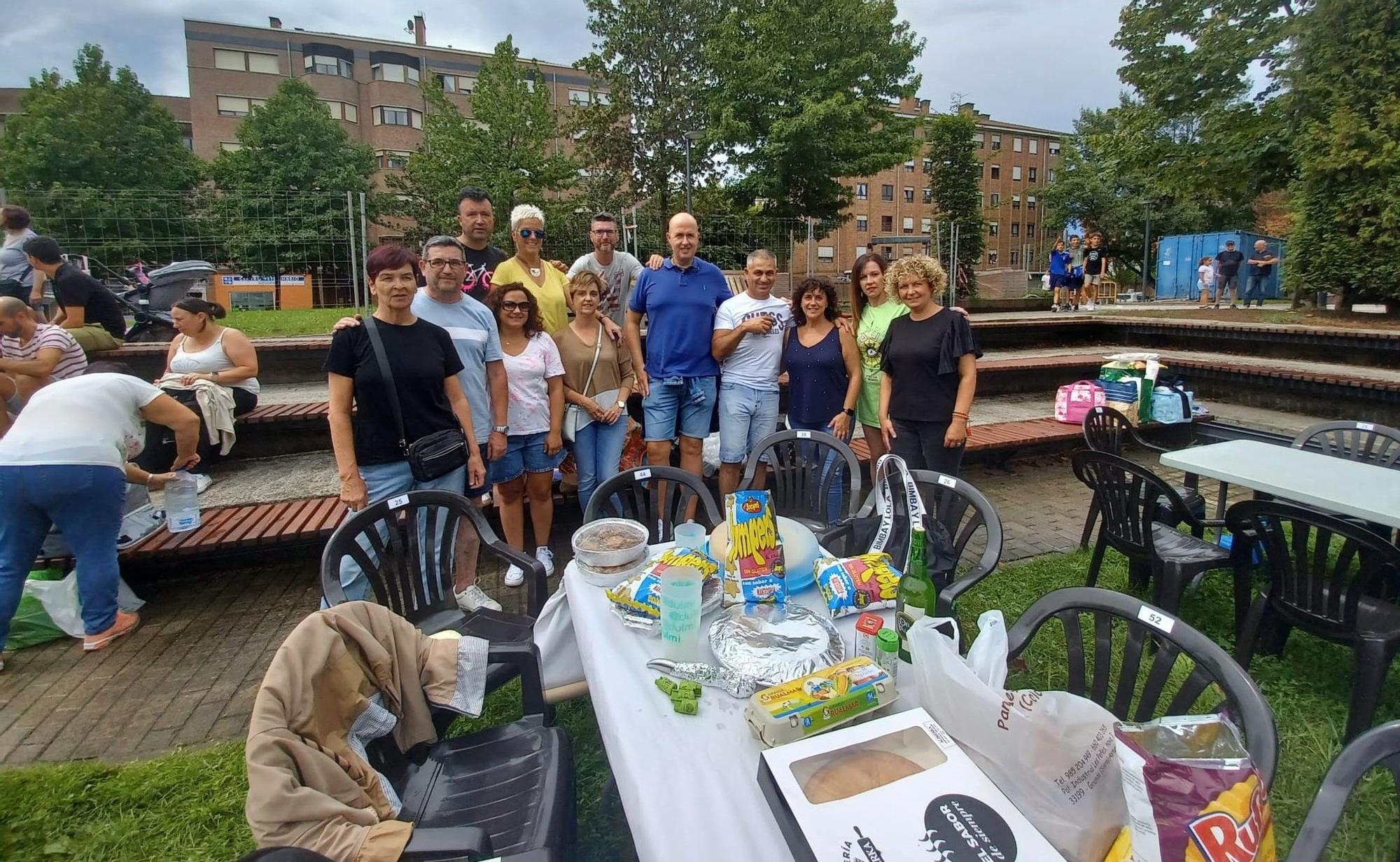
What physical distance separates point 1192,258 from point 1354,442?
22.2m

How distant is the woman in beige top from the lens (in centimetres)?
Result: 374

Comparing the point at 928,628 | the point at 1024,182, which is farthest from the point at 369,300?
the point at 1024,182

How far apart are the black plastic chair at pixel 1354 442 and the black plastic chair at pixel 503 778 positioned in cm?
449

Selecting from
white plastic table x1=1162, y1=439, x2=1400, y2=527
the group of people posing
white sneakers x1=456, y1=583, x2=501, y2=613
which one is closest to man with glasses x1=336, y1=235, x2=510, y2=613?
the group of people posing

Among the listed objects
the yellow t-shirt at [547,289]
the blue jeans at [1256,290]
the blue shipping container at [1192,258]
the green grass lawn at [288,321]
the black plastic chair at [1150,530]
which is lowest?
the black plastic chair at [1150,530]

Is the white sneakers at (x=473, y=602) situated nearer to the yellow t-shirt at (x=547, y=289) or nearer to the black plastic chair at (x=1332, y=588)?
the yellow t-shirt at (x=547, y=289)

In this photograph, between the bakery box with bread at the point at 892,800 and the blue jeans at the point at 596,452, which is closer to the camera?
the bakery box with bread at the point at 892,800

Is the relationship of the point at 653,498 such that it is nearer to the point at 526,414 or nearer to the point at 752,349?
the point at 526,414

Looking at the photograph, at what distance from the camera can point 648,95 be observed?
71.1 feet

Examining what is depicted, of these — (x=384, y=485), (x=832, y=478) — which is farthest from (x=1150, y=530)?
(x=384, y=485)

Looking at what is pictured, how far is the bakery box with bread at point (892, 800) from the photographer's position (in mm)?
987

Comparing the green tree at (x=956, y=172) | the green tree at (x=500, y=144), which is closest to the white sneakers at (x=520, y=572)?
the green tree at (x=500, y=144)

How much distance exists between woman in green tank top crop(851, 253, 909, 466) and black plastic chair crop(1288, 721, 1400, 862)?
298cm

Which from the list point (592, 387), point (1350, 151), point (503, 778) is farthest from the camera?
point (1350, 151)
